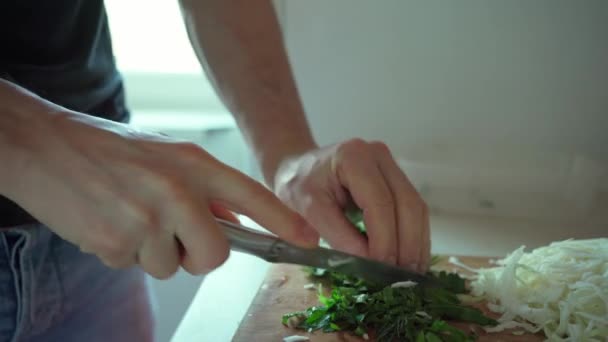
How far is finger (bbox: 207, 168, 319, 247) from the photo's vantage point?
0.55 m

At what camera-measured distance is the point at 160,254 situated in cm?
55

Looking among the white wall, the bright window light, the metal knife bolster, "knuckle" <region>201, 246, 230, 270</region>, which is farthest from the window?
"knuckle" <region>201, 246, 230, 270</region>

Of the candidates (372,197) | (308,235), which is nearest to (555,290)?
(372,197)

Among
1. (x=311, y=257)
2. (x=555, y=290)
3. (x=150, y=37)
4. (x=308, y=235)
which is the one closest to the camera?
(x=308, y=235)

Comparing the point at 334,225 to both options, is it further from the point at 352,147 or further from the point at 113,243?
the point at 113,243

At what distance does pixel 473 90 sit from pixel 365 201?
0.56 metres

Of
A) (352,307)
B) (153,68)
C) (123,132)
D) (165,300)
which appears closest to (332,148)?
(352,307)

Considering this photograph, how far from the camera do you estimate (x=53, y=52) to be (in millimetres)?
806

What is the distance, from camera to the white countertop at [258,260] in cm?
92

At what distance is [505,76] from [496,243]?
35 centimetres

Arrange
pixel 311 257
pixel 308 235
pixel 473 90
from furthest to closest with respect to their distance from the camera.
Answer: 1. pixel 473 90
2. pixel 311 257
3. pixel 308 235

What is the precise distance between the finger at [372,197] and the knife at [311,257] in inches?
1.1

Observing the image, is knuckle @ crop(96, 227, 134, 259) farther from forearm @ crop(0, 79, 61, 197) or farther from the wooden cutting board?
the wooden cutting board

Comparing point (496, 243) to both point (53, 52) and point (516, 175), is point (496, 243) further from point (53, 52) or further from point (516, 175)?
point (53, 52)
